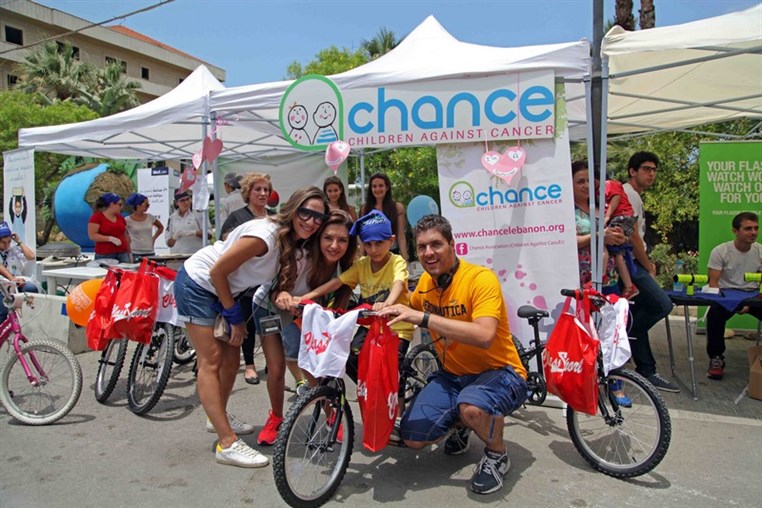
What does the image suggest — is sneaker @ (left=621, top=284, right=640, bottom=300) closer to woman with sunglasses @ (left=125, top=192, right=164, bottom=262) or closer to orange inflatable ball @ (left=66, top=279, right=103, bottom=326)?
orange inflatable ball @ (left=66, top=279, right=103, bottom=326)

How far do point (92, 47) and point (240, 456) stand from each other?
134 feet

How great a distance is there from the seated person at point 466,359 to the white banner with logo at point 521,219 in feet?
4.08

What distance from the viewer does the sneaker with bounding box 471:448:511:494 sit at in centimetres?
294

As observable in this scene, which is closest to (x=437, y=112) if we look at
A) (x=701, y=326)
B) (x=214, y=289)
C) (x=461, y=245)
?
(x=461, y=245)

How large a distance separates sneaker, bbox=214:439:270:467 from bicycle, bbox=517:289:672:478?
6.05 feet

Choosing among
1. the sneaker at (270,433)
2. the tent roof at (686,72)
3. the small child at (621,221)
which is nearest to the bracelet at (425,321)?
the sneaker at (270,433)

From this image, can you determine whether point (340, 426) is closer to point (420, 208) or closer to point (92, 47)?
point (420, 208)

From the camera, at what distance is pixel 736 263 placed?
5.49 metres

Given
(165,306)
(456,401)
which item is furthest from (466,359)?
(165,306)

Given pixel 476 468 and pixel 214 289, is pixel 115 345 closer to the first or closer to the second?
pixel 214 289

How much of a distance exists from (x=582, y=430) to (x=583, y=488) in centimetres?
41

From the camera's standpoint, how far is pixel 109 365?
14.9ft

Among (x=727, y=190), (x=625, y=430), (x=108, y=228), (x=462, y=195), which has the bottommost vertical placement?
(x=625, y=430)

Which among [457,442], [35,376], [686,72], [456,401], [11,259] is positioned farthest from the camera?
[686,72]
